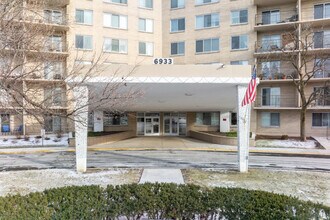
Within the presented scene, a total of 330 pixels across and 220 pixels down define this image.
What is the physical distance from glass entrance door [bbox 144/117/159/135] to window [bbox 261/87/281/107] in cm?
1402

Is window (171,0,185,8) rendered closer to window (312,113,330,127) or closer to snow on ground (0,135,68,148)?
window (312,113,330,127)

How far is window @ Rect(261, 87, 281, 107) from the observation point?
30.7m

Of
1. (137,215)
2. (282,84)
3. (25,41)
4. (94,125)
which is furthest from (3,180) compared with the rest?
(282,84)

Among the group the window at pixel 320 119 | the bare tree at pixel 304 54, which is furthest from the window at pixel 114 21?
the window at pixel 320 119

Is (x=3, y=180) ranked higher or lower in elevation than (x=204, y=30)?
lower

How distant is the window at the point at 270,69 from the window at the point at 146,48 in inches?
551

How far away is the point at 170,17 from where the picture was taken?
115 feet

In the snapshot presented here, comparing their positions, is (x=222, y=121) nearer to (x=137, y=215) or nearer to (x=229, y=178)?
(x=229, y=178)

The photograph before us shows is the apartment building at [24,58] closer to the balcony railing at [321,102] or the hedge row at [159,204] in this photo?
the hedge row at [159,204]

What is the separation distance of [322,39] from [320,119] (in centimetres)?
887

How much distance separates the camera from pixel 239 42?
32062 millimetres

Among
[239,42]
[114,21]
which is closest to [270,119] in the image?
[239,42]

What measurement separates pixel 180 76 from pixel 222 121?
22.4 meters

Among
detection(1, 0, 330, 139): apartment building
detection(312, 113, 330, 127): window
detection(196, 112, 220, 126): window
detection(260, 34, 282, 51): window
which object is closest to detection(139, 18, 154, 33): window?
detection(1, 0, 330, 139): apartment building
